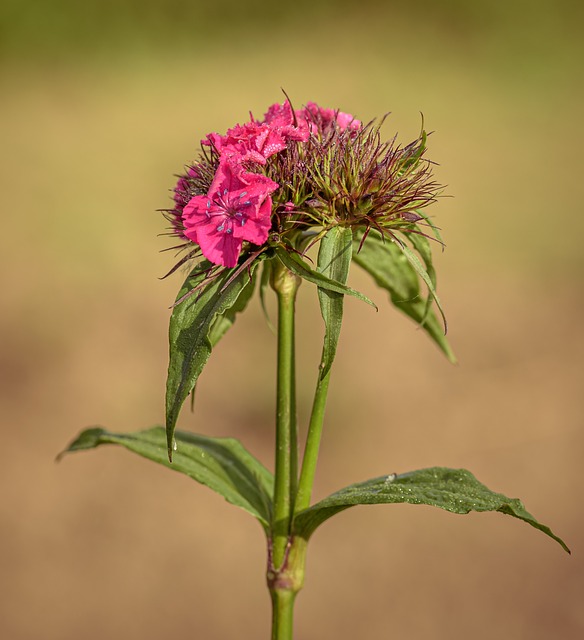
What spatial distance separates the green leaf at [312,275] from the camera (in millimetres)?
882

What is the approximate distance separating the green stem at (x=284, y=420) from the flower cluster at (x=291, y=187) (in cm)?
7

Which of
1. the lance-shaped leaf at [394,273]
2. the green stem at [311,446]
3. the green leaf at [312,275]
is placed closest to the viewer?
the green leaf at [312,275]

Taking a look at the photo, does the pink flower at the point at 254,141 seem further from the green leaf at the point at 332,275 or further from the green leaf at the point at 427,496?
the green leaf at the point at 427,496

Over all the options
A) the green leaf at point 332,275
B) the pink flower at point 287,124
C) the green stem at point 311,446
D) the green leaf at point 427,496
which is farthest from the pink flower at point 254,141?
the green leaf at point 427,496

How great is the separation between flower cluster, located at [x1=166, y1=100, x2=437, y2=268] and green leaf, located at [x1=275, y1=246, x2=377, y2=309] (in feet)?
0.04

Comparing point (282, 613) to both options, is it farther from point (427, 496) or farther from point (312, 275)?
point (312, 275)

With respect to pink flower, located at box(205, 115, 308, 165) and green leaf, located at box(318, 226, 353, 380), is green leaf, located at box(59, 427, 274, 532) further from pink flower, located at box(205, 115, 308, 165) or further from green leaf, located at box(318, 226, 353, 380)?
pink flower, located at box(205, 115, 308, 165)

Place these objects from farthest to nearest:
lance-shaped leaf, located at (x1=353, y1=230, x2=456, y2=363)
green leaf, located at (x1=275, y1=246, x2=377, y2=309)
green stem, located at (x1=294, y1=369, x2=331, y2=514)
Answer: lance-shaped leaf, located at (x1=353, y1=230, x2=456, y2=363), green stem, located at (x1=294, y1=369, x2=331, y2=514), green leaf, located at (x1=275, y1=246, x2=377, y2=309)

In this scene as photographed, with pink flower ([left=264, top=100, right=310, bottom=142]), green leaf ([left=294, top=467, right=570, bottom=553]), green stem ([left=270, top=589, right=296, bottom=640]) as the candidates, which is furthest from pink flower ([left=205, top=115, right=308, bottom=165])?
green stem ([left=270, top=589, right=296, bottom=640])

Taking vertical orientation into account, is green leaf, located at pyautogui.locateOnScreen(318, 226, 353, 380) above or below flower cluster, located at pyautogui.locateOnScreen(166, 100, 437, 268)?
below

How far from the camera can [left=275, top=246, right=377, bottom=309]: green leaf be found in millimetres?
882

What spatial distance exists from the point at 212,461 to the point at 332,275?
397 millimetres

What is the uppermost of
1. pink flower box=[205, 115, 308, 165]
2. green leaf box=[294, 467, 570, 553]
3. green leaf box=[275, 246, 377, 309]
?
pink flower box=[205, 115, 308, 165]

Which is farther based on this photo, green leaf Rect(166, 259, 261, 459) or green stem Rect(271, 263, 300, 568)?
green stem Rect(271, 263, 300, 568)
